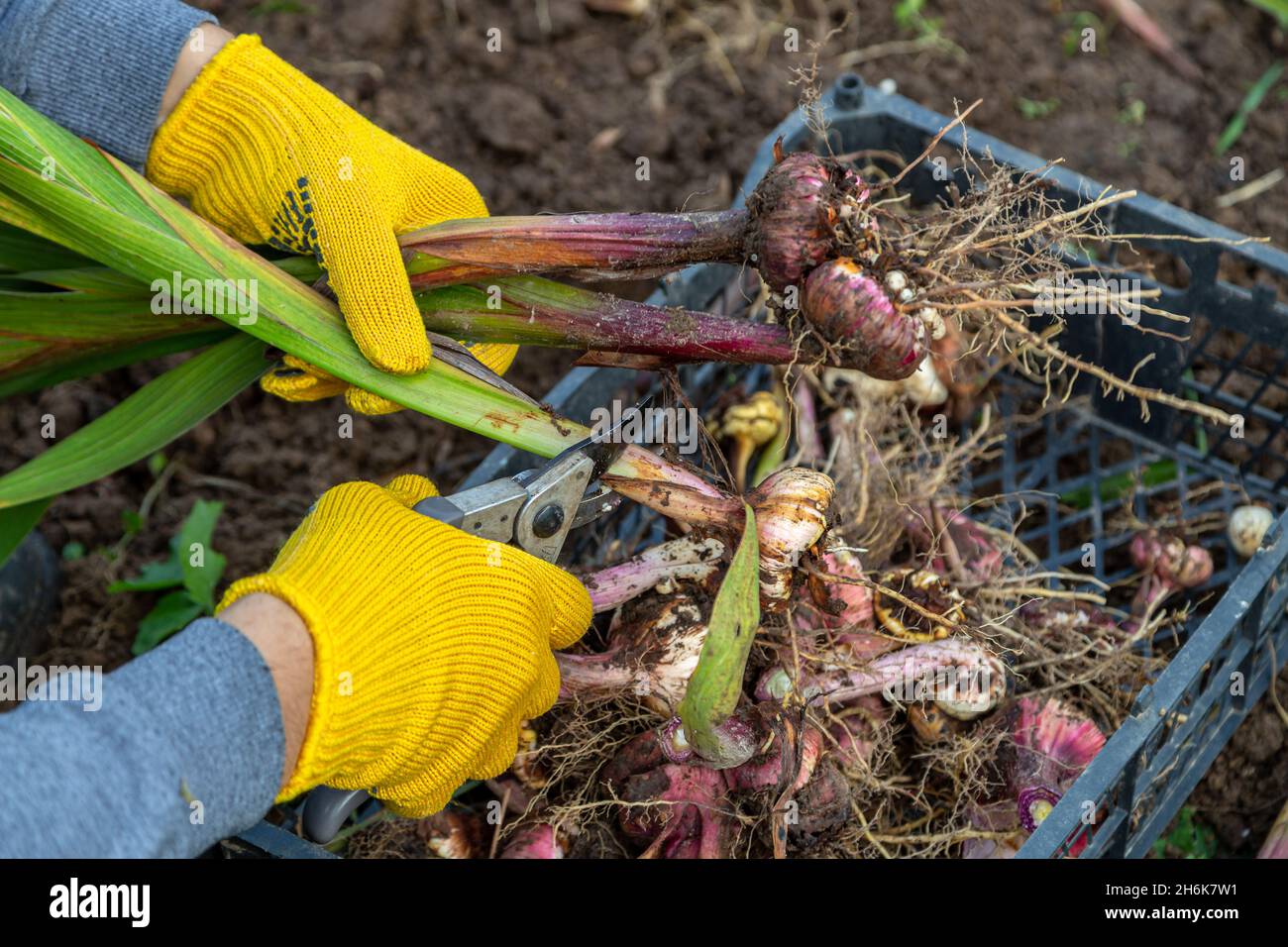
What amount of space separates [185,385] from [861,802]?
1022 millimetres

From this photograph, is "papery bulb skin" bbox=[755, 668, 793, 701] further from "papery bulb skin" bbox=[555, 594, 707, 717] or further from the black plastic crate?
the black plastic crate

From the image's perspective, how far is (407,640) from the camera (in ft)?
3.92

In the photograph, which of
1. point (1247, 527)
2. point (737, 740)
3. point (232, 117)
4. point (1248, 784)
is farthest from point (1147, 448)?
point (232, 117)

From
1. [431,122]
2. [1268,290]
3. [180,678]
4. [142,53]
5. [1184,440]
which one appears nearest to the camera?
[180,678]

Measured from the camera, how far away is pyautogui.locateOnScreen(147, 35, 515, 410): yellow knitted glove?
4.51 feet

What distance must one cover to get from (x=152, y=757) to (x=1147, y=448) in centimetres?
164

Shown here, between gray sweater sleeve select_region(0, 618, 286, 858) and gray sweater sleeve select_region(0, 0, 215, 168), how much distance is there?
0.78 meters

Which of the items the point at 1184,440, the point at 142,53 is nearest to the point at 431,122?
the point at 142,53

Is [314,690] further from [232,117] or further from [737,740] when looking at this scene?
[232,117]

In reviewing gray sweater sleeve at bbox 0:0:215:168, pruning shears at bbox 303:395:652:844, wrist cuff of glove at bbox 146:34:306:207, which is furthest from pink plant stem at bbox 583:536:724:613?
gray sweater sleeve at bbox 0:0:215:168

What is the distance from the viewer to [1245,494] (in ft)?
5.91

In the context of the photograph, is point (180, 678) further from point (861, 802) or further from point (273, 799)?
point (861, 802)

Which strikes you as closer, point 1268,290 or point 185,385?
point 185,385

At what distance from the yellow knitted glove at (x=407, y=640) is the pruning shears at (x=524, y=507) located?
34mm
